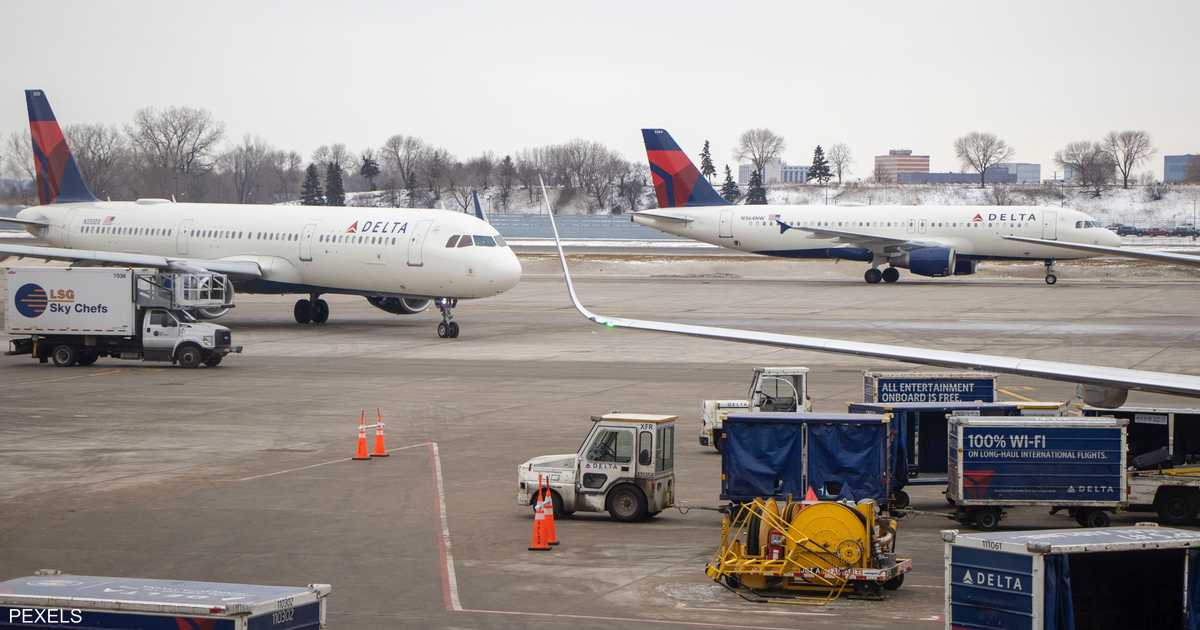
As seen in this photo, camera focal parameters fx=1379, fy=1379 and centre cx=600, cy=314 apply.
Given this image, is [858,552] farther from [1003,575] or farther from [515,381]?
[515,381]

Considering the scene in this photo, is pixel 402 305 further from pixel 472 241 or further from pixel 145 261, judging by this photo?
pixel 145 261

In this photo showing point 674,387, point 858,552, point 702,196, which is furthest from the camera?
point 702,196

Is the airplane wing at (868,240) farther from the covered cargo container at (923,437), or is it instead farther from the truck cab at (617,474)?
the truck cab at (617,474)

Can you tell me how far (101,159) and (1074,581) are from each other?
375 feet

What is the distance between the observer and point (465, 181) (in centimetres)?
19900

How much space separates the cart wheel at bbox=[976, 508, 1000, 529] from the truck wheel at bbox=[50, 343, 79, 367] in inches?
1138

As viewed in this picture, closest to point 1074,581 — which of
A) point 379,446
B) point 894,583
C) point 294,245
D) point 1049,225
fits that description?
point 894,583

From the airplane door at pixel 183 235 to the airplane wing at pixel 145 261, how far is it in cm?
176

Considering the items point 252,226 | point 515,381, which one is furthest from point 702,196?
point 515,381

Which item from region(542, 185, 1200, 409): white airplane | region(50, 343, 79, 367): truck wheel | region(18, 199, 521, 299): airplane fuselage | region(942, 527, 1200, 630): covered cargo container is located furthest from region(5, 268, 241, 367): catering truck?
region(942, 527, 1200, 630): covered cargo container

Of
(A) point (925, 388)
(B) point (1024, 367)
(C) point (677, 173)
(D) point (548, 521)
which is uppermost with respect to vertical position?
(C) point (677, 173)

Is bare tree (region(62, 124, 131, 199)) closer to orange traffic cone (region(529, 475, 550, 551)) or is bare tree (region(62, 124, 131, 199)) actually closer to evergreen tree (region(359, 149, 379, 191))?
evergreen tree (region(359, 149, 379, 191))

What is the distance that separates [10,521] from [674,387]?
18.4m

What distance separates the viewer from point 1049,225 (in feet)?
246
